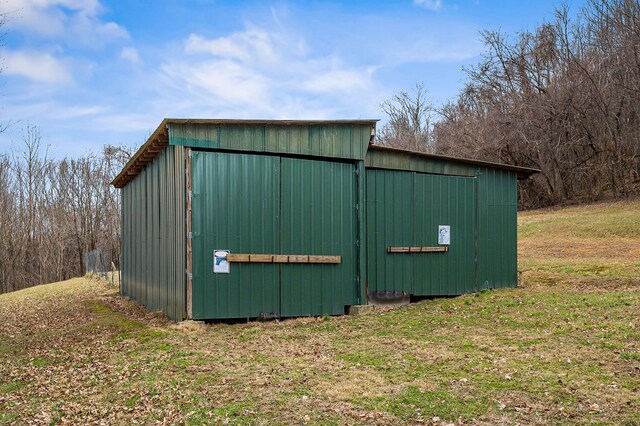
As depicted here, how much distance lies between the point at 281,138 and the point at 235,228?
1.94 metres

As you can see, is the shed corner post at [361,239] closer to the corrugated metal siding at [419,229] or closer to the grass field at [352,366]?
the corrugated metal siding at [419,229]

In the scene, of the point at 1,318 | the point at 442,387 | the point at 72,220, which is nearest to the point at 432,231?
the point at 442,387

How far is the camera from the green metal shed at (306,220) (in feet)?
33.8

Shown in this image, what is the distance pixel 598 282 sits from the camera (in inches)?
556

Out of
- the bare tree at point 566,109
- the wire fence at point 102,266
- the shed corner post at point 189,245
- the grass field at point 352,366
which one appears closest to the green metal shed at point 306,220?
the shed corner post at point 189,245

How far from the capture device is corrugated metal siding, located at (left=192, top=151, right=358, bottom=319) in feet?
33.7

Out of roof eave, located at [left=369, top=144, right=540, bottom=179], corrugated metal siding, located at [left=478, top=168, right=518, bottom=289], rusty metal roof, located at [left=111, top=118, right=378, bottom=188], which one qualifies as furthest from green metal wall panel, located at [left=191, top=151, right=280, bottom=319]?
corrugated metal siding, located at [left=478, top=168, right=518, bottom=289]

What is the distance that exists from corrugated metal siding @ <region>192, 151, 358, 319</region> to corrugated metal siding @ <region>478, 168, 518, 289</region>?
382 cm

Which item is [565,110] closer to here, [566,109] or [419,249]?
[566,109]

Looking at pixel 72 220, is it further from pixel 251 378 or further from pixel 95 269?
pixel 251 378

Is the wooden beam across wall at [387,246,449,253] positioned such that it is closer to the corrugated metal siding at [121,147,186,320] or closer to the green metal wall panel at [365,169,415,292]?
the green metal wall panel at [365,169,415,292]

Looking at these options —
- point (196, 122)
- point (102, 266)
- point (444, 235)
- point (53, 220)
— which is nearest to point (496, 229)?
point (444, 235)

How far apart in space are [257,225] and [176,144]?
81.6 inches

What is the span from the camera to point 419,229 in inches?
506
